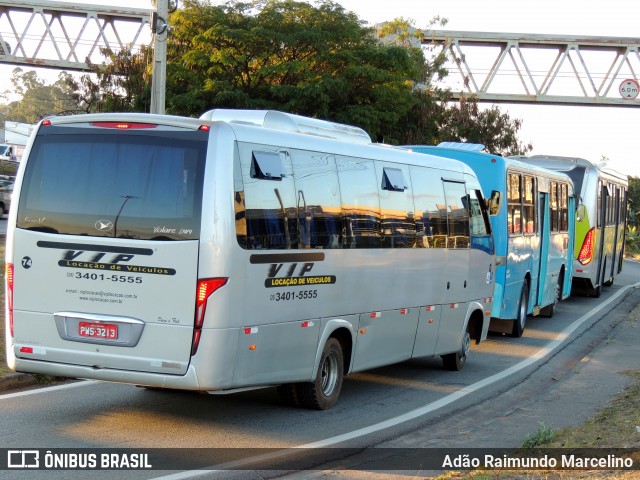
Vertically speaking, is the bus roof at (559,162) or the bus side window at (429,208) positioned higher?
the bus roof at (559,162)

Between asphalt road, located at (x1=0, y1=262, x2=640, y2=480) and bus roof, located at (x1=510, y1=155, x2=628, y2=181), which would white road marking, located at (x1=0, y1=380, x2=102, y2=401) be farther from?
bus roof, located at (x1=510, y1=155, x2=628, y2=181)

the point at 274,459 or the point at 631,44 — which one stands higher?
the point at 631,44

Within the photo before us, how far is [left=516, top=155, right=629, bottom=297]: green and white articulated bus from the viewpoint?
91.6ft

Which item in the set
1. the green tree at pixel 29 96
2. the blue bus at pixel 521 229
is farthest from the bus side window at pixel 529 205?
the green tree at pixel 29 96

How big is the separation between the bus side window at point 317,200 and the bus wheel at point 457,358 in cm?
449

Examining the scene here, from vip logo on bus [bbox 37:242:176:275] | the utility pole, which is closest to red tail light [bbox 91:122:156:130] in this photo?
vip logo on bus [bbox 37:242:176:275]

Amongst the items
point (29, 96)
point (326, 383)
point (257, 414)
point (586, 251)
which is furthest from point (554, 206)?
point (29, 96)

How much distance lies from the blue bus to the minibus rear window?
344 inches

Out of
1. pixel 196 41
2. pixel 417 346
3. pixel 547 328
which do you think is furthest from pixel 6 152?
pixel 417 346

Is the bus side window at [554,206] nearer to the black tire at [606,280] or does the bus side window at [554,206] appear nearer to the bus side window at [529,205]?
the bus side window at [529,205]

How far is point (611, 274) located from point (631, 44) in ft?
86.0

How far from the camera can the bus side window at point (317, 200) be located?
1025cm

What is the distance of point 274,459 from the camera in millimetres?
8758

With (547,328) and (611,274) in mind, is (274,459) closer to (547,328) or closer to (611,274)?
(547,328)
